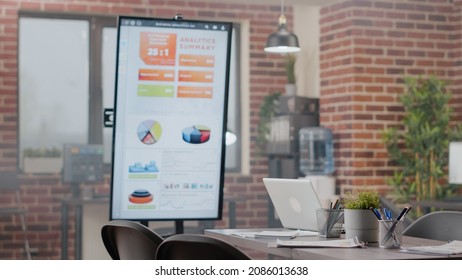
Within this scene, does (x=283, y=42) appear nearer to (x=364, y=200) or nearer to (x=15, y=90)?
(x=15, y=90)

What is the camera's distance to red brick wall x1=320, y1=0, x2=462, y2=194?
22.8 feet

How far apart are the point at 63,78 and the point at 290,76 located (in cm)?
210

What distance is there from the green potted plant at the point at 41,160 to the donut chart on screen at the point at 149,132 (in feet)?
12.8

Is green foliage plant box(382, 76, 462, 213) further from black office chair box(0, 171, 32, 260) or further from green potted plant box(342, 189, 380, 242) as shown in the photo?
green potted plant box(342, 189, 380, 242)

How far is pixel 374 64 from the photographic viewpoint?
702 cm

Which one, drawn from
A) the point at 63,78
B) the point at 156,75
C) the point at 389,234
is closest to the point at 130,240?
the point at 389,234

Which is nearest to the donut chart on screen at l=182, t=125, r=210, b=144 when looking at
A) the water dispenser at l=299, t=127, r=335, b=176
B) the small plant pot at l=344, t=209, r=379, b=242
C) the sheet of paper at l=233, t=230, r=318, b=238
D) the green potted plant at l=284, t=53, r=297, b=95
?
A: the sheet of paper at l=233, t=230, r=318, b=238

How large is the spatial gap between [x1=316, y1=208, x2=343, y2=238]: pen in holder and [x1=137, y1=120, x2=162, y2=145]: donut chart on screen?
1101 millimetres

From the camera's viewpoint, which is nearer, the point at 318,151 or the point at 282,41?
the point at 282,41

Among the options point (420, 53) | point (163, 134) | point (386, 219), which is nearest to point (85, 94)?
point (420, 53)

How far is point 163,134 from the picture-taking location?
3934mm
